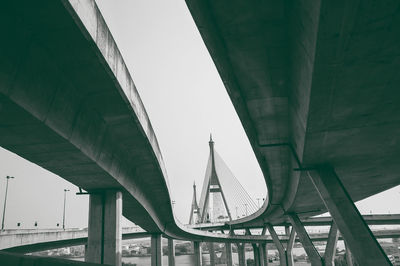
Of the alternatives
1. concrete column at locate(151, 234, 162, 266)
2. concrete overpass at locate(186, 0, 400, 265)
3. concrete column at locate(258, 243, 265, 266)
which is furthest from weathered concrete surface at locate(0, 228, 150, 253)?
concrete column at locate(258, 243, 265, 266)

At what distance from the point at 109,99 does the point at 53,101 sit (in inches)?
95.8

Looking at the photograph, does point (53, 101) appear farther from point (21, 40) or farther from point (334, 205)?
point (334, 205)

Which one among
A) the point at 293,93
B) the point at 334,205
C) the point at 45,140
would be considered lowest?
the point at 334,205

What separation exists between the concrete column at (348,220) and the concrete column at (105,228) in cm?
1305

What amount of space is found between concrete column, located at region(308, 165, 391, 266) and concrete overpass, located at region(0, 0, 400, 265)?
0.17ft

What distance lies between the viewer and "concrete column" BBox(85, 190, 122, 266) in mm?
22875

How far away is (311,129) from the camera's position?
14.4 meters

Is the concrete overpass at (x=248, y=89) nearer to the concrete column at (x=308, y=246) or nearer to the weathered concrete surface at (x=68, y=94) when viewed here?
the weathered concrete surface at (x=68, y=94)

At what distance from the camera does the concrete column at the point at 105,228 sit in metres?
22.9

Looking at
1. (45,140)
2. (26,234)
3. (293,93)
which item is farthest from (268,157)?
(26,234)

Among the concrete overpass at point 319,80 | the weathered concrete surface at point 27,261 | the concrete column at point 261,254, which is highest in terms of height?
the concrete overpass at point 319,80

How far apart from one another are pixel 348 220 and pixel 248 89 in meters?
10.0

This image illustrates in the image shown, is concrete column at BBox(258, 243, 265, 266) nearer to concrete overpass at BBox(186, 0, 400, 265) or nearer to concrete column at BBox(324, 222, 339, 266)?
concrete column at BBox(324, 222, 339, 266)

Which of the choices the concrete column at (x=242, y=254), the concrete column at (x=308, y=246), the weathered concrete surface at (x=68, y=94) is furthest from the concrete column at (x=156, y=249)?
the concrete column at (x=242, y=254)
